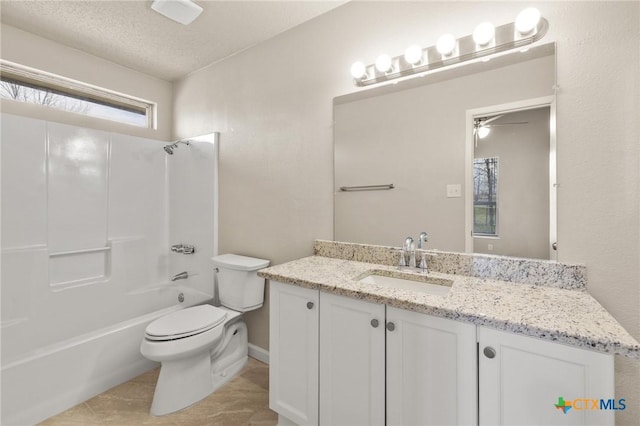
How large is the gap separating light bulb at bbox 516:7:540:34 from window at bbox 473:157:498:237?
0.54 meters

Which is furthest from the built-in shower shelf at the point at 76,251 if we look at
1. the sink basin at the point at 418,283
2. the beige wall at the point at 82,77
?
the sink basin at the point at 418,283

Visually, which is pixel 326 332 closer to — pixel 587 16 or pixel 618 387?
pixel 618 387

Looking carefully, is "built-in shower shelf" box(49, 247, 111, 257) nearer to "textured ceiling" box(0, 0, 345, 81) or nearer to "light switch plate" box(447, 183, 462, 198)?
"textured ceiling" box(0, 0, 345, 81)

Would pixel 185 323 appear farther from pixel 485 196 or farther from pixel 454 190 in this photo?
pixel 485 196

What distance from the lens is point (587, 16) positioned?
113 centimetres

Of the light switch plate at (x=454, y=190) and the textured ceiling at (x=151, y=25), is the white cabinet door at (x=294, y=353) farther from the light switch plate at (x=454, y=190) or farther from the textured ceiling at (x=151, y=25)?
the textured ceiling at (x=151, y=25)

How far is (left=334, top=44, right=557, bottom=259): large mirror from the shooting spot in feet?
4.05

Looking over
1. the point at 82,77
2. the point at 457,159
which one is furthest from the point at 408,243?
the point at 82,77

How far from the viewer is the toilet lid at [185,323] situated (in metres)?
1.64

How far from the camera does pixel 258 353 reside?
87.8 inches

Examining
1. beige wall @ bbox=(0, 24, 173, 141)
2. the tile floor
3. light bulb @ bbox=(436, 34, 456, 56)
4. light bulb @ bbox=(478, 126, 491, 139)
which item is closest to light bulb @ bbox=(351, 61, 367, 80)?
light bulb @ bbox=(436, 34, 456, 56)

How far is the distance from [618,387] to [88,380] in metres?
2.80

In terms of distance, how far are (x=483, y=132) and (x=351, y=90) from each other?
0.81 m

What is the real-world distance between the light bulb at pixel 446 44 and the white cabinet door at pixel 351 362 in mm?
1239
